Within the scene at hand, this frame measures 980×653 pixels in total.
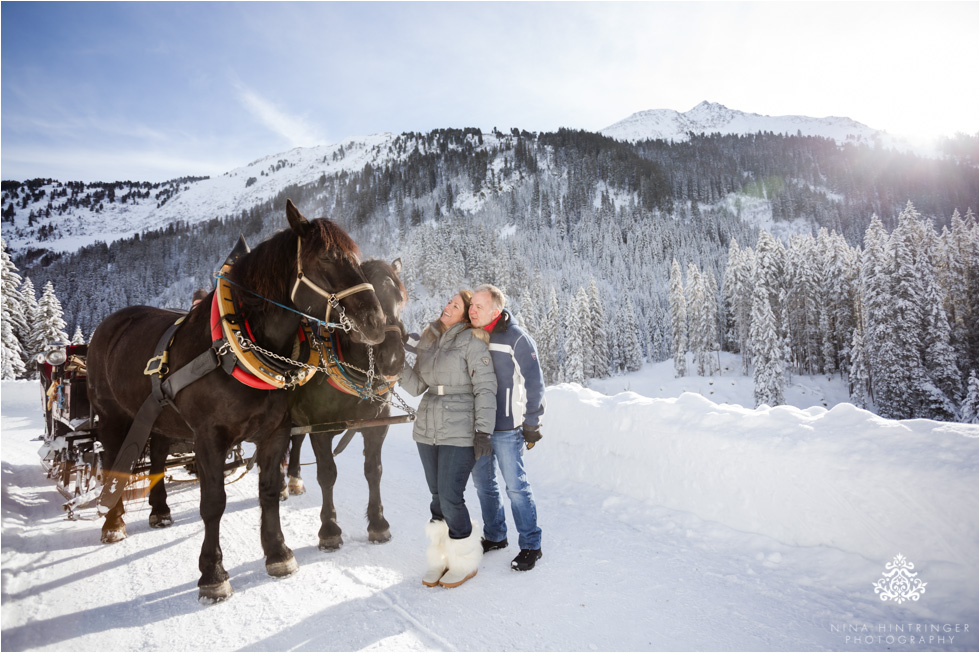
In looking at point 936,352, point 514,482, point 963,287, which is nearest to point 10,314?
point 514,482

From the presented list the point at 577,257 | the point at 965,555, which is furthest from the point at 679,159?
the point at 965,555

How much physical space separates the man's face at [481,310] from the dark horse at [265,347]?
900 mm

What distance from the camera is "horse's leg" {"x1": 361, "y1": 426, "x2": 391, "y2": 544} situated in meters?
4.46

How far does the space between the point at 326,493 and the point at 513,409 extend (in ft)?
6.94

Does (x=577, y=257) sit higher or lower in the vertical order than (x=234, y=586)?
higher

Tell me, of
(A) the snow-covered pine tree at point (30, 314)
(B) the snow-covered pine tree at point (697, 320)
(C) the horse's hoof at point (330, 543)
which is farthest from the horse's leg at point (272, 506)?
(B) the snow-covered pine tree at point (697, 320)

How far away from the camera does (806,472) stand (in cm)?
408

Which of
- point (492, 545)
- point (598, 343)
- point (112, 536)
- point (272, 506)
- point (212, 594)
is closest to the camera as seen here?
point (212, 594)

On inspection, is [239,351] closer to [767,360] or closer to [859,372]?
[767,360]

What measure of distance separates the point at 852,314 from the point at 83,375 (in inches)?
2076

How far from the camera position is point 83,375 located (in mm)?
5516

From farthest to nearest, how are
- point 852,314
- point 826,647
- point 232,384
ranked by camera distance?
1. point 852,314
2. point 232,384
3. point 826,647

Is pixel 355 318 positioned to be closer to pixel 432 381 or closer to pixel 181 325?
pixel 432 381

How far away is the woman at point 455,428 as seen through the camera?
3664 mm
